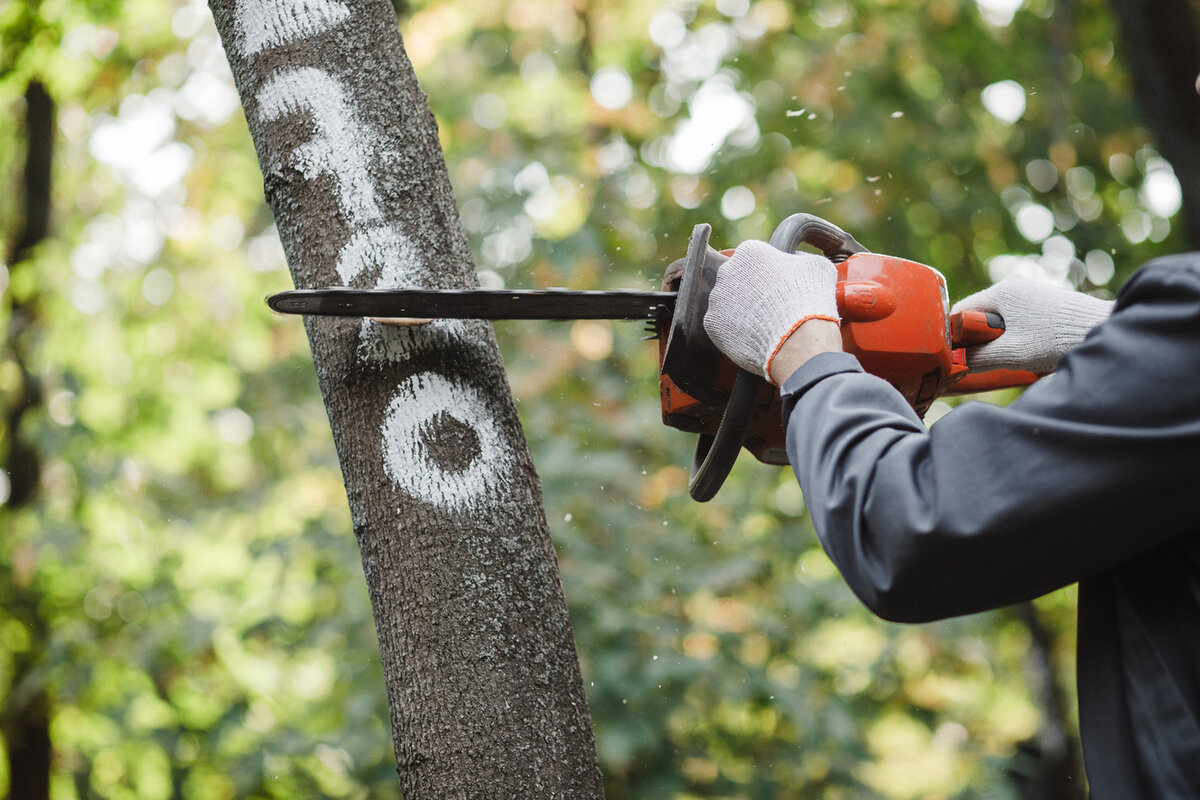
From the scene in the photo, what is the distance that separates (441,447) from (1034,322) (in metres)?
0.99

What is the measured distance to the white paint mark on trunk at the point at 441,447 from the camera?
3.59ft

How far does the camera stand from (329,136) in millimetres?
1177

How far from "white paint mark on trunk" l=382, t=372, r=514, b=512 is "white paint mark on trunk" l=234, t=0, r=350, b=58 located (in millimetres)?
534

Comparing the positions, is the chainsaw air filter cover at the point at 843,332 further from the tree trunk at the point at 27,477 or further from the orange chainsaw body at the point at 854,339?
the tree trunk at the point at 27,477

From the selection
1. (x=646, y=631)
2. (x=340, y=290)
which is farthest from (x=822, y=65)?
(x=340, y=290)

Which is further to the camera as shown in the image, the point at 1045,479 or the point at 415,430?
the point at 415,430

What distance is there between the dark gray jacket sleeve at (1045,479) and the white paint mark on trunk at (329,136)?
0.74 meters

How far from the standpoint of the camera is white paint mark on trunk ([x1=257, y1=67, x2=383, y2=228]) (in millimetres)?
1161

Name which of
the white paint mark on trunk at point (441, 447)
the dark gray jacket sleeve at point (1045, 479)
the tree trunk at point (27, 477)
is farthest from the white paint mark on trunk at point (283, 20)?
the tree trunk at point (27, 477)

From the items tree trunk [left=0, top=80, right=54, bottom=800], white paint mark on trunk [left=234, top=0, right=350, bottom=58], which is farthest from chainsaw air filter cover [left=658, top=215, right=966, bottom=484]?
tree trunk [left=0, top=80, right=54, bottom=800]

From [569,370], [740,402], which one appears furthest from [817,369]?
[569,370]

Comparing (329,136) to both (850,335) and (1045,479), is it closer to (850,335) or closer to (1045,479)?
(850,335)

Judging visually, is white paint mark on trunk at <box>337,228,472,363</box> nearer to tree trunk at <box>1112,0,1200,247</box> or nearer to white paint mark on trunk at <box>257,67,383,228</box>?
white paint mark on trunk at <box>257,67,383,228</box>

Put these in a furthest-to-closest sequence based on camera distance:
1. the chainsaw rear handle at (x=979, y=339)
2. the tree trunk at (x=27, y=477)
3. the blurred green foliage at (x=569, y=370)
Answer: the tree trunk at (x=27, y=477) < the blurred green foliage at (x=569, y=370) < the chainsaw rear handle at (x=979, y=339)
